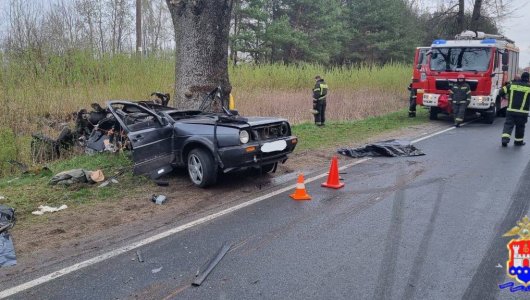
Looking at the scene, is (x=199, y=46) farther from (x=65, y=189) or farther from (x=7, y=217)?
(x=7, y=217)

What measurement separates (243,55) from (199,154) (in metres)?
25.8

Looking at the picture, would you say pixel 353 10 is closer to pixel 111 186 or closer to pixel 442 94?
pixel 442 94

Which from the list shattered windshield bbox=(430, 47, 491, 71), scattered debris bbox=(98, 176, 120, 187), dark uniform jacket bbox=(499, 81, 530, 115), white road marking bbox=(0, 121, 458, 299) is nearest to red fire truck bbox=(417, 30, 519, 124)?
shattered windshield bbox=(430, 47, 491, 71)

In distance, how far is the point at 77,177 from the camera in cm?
660

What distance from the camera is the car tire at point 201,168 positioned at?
6.33 m

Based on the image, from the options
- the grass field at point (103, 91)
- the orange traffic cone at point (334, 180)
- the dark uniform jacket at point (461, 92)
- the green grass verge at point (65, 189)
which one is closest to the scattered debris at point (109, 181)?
the green grass verge at point (65, 189)

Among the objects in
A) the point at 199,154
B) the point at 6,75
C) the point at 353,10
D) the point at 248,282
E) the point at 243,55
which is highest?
the point at 353,10

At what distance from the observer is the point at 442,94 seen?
48.1 feet

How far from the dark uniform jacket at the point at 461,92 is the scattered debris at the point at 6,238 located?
12648 millimetres

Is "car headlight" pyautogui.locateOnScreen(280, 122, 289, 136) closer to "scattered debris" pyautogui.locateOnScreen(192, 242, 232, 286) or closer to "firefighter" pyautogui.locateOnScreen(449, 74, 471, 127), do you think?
"scattered debris" pyautogui.locateOnScreen(192, 242, 232, 286)

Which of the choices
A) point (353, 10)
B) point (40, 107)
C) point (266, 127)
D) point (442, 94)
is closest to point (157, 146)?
point (266, 127)

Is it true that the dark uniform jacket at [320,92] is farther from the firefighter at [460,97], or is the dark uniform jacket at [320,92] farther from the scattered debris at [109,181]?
the scattered debris at [109,181]

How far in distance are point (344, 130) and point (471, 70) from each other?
16.8 ft

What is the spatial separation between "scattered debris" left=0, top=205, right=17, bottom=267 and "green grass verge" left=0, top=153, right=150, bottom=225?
0.15 meters
